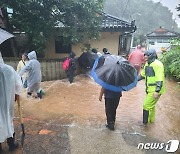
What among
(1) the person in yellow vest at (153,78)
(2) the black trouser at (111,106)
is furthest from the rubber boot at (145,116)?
(2) the black trouser at (111,106)

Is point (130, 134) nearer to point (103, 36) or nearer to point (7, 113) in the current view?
point (7, 113)

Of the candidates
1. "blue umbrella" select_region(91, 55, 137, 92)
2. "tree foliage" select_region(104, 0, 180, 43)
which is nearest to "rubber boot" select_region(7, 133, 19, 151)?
"blue umbrella" select_region(91, 55, 137, 92)

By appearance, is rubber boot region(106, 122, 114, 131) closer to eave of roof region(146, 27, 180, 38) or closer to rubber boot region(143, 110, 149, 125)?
rubber boot region(143, 110, 149, 125)

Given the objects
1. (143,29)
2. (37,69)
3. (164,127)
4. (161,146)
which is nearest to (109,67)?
(161,146)

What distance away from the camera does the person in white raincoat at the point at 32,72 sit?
21.6 feet

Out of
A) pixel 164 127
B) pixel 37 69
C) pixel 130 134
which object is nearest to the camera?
pixel 130 134

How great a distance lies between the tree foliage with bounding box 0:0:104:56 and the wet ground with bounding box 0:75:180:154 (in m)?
2.89

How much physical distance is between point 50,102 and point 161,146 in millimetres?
3884

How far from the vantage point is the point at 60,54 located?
13078 millimetres

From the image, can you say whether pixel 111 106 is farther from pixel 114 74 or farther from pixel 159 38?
A: pixel 159 38

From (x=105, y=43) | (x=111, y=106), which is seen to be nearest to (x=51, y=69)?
(x=105, y=43)

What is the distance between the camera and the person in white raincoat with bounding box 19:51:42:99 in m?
6.59

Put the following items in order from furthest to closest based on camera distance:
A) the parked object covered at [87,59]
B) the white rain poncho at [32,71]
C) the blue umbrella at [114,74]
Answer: the parked object covered at [87,59]
the white rain poncho at [32,71]
the blue umbrella at [114,74]

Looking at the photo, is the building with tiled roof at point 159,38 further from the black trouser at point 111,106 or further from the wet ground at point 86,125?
the black trouser at point 111,106
